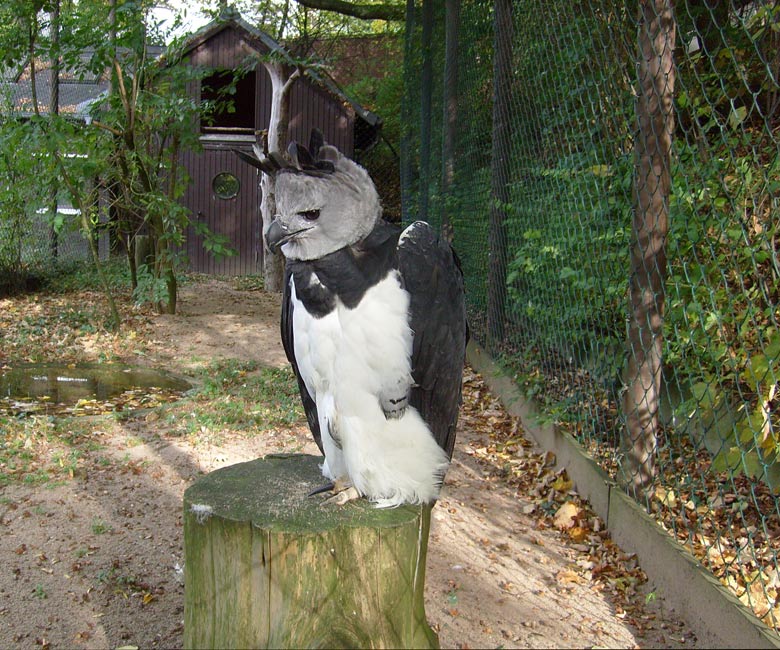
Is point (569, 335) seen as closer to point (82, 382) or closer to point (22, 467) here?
point (22, 467)

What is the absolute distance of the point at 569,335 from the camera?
154 inches

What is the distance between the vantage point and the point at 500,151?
Answer: 517 centimetres

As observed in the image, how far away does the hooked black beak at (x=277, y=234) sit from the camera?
1881mm

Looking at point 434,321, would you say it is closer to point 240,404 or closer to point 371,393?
point 371,393

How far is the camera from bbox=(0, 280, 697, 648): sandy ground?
2480 millimetres

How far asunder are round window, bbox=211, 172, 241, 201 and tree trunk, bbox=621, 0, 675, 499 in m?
12.8

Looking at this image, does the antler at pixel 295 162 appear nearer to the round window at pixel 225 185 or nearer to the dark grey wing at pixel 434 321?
the dark grey wing at pixel 434 321

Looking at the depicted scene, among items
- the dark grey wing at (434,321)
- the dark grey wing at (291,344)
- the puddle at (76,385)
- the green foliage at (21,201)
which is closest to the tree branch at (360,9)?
the green foliage at (21,201)

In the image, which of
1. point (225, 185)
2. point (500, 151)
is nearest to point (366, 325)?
point (500, 151)

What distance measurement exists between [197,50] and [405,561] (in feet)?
47.2

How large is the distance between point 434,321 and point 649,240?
3.91 feet

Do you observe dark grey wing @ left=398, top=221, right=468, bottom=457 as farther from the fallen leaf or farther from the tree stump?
the fallen leaf

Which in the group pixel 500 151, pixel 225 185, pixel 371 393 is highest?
pixel 500 151

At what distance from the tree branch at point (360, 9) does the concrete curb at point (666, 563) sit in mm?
7926
